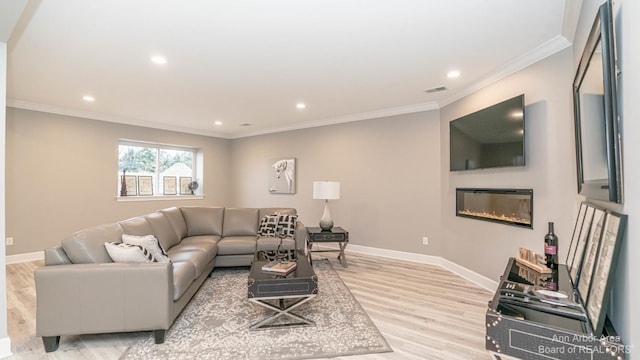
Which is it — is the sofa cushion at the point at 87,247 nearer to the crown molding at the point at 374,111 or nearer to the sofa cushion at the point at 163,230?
the sofa cushion at the point at 163,230

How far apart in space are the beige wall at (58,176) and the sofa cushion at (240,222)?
2.48m

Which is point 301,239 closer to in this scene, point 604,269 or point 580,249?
point 580,249

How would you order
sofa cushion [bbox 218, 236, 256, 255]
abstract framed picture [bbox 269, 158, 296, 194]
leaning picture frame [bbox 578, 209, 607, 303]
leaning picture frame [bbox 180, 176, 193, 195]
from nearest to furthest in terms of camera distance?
leaning picture frame [bbox 578, 209, 607, 303], sofa cushion [bbox 218, 236, 256, 255], abstract framed picture [bbox 269, 158, 296, 194], leaning picture frame [bbox 180, 176, 193, 195]

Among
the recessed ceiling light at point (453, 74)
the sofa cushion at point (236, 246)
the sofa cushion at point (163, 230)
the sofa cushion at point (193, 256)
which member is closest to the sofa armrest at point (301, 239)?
the sofa cushion at point (236, 246)

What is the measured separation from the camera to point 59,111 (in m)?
4.84

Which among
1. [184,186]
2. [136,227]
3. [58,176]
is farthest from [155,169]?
[136,227]

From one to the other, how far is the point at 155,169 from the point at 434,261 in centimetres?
579

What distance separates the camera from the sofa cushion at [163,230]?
350 centimetres

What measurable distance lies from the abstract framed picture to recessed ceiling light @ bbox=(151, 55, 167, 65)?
3.40 metres

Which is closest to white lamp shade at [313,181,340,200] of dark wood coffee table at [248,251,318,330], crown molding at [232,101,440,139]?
crown molding at [232,101,440,139]

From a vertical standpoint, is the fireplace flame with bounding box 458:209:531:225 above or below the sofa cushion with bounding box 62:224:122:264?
above

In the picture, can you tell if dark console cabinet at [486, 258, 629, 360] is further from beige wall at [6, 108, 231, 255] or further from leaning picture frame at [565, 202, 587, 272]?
beige wall at [6, 108, 231, 255]

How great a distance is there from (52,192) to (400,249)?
578cm

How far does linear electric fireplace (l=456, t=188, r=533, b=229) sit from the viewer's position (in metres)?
2.98
